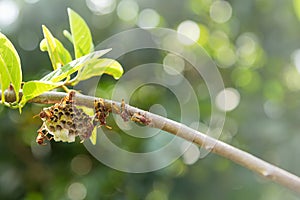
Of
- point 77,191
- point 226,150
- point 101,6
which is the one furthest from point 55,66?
point 101,6

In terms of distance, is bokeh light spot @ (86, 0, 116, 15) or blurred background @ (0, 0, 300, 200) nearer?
blurred background @ (0, 0, 300, 200)

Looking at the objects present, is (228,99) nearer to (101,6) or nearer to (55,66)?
(101,6)

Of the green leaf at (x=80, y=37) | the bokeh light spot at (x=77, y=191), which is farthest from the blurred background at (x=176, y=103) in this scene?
the green leaf at (x=80, y=37)

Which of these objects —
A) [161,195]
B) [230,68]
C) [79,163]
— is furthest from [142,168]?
[230,68]

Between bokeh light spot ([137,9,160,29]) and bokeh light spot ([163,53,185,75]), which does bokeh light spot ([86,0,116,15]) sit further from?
bokeh light spot ([163,53,185,75])

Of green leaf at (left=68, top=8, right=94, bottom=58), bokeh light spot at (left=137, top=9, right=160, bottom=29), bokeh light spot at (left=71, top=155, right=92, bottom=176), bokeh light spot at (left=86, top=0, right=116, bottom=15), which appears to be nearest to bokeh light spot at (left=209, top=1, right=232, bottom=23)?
bokeh light spot at (left=137, top=9, right=160, bottom=29)

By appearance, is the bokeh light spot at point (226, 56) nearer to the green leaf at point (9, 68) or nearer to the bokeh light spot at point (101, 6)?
the bokeh light spot at point (101, 6)

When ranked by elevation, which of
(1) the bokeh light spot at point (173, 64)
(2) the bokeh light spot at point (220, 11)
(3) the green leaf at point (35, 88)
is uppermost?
(3) the green leaf at point (35, 88)
